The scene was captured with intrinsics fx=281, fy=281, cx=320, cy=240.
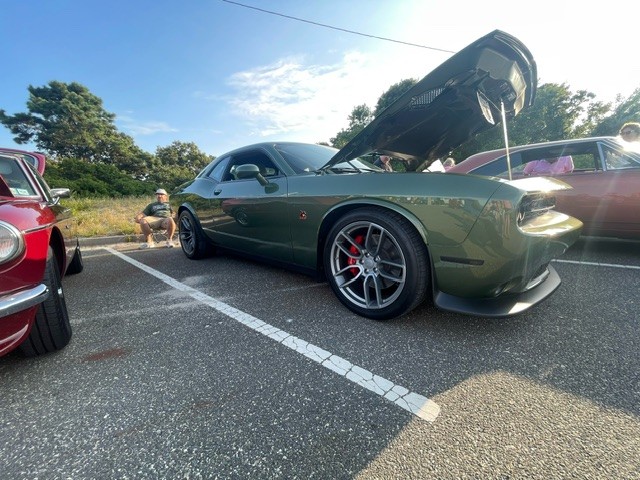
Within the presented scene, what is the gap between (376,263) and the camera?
1948 mm

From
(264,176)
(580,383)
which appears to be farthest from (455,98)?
(580,383)

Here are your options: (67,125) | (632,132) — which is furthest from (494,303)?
(67,125)

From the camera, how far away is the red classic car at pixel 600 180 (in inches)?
128

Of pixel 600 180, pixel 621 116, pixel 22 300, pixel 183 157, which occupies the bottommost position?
pixel 22 300

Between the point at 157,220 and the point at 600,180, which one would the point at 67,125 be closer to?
the point at 157,220

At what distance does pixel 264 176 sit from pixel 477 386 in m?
2.33

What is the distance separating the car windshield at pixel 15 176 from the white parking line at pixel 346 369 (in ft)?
5.53

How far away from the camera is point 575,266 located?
303 centimetres

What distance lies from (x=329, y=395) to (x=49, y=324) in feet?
5.25

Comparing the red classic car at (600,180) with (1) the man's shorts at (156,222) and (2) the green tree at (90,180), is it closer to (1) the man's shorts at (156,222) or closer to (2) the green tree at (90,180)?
(1) the man's shorts at (156,222)

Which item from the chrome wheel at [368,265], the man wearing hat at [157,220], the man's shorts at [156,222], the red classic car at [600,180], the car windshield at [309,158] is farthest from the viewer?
the man's shorts at [156,222]

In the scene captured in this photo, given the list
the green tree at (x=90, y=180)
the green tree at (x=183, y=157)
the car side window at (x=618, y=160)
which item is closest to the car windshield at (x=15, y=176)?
the car side window at (x=618, y=160)

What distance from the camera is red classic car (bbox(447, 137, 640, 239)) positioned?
3258mm

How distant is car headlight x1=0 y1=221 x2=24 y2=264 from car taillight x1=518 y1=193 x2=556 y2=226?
2.49 meters
